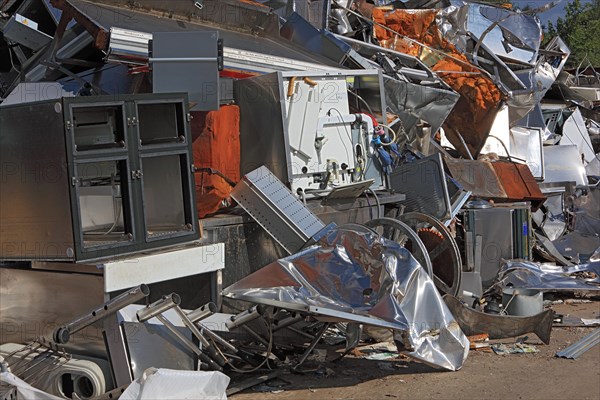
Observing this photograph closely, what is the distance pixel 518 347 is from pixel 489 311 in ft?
2.44

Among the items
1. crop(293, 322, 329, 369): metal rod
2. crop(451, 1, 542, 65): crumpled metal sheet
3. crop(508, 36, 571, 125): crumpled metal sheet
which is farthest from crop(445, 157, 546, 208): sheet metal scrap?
crop(293, 322, 329, 369): metal rod

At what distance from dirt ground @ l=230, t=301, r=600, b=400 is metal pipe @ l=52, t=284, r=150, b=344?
96cm

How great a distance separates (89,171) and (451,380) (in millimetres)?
2607

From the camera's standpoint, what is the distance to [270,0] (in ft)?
28.0

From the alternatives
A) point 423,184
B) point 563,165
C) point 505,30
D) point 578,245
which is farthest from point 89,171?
point 505,30

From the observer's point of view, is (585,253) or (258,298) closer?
(258,298)

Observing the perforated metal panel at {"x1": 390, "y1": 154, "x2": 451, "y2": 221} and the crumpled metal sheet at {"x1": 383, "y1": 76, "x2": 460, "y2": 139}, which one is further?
the crumpled metal sheet at {"x1": 383, "y1": 76, "x2": 460, "y2": 139}

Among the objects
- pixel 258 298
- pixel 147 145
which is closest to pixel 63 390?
pixel 258 298

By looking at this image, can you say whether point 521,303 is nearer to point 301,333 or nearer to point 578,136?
point 301,333

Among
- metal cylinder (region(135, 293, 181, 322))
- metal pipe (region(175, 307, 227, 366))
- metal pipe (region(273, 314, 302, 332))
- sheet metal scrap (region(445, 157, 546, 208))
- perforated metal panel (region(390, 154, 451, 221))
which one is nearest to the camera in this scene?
metal cylinder (region(135, 293, 181, 322))

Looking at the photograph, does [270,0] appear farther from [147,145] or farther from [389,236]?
[147,145]

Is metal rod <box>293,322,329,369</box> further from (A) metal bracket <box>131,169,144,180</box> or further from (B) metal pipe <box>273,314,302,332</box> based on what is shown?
(A) metal bracket <box>131,169,144,180</box>

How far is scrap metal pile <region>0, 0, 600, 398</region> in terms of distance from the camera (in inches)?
187

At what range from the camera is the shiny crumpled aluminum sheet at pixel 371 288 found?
4.73 meters
